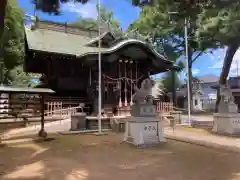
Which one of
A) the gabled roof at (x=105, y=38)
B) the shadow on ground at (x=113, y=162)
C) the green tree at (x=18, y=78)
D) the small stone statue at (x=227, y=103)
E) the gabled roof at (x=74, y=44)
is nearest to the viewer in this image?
the shadow on ground at (x=113, y=162)

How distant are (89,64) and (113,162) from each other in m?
11.9

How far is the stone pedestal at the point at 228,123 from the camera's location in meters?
10.8

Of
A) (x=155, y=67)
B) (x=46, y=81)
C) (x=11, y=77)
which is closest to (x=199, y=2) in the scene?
(x=155, y=67)

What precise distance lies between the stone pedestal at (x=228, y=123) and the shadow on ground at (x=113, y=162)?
3520 mm

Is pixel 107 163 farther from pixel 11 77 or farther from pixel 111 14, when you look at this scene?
pixel 111 14

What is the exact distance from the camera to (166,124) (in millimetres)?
14820

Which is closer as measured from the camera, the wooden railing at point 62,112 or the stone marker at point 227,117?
the stone marker at point 227,117

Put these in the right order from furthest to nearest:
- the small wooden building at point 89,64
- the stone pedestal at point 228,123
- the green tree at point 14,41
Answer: the green tree at point 14,41 → the small wooden building at point 89,64 → the stone pedestal at point 228,123

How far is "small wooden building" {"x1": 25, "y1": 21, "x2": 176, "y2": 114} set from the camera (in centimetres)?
1725

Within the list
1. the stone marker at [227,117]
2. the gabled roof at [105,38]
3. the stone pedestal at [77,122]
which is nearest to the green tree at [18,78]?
the gabled roof at [105,38]

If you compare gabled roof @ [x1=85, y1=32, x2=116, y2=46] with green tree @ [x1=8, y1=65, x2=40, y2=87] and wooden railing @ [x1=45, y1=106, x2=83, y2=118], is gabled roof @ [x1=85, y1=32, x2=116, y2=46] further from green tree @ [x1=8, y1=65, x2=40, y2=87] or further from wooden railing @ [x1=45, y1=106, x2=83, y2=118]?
green tree @ [x1=8, y1=65, x2=40, y2=87]

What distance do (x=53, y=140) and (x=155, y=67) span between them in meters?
12.2

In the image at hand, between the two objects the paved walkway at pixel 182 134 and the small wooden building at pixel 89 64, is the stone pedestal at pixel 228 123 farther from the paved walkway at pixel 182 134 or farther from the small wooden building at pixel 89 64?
the small wooden building at pixel 89 64

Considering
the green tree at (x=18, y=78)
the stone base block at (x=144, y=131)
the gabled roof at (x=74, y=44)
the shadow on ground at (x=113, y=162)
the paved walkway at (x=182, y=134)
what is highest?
the gabled roof at (x=74, y=44)
